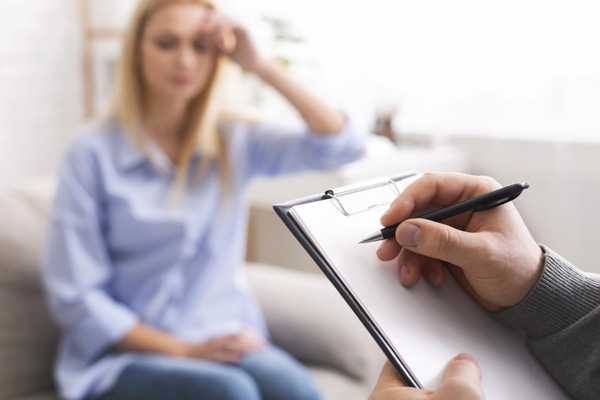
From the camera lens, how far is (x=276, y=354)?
1022mm

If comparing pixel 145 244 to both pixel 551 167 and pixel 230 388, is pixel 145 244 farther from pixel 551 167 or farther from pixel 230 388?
pixel 551 167

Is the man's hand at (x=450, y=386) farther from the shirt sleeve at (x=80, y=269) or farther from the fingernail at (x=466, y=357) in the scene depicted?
the shirt sleeve at (x=80, y=269)

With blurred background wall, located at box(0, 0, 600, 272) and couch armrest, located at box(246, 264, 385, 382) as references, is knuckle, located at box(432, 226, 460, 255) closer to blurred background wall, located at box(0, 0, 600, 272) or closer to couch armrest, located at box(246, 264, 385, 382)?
couch armrest, located at box(246, 264, 385, 382)

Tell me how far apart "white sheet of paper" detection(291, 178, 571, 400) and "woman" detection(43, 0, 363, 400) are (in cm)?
58

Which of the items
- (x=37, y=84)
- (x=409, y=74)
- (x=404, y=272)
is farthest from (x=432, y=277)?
(x=37, y=84)

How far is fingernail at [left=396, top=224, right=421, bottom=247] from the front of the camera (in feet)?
1.12

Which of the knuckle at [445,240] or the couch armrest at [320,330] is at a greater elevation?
the knuckle at [445,240]

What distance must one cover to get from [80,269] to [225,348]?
311mm

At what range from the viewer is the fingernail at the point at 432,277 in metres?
0.38

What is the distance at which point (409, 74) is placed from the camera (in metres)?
1.78

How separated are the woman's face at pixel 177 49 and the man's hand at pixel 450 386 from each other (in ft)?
2.79

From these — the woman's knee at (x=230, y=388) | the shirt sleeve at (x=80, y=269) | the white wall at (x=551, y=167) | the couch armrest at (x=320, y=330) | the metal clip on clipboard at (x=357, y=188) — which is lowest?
the couch armrest at (x=320, y=330)

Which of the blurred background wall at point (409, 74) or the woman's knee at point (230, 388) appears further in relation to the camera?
the blurred background wall at point (409, 74)

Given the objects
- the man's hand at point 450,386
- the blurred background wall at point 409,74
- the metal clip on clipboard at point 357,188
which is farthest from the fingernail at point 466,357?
the blurred background wall at point 409,74
